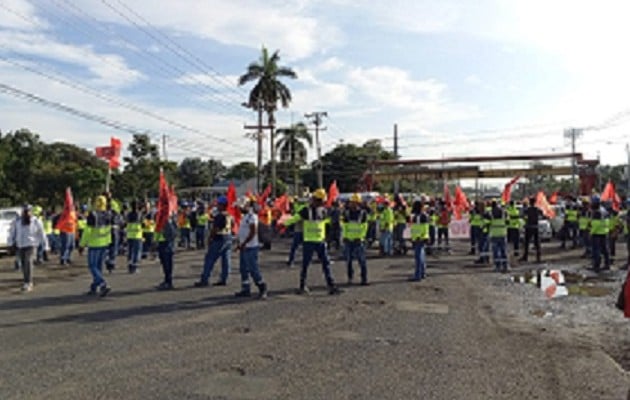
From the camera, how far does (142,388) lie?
5.71m

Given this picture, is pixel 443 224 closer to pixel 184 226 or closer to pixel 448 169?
pixel 184 226

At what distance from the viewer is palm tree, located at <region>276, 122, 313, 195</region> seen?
61.1 metres

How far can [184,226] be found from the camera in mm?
22828

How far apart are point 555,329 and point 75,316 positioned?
735 cm

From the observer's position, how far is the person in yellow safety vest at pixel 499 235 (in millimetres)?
14703

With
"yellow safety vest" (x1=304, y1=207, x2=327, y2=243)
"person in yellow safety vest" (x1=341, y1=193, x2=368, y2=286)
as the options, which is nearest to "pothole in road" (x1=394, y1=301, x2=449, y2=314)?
"yellow safety vest" (x1=304, y1=207, x2=327, y2=243)

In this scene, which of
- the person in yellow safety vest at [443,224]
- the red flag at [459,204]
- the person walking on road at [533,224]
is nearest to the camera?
the person walking on road at [533,224]

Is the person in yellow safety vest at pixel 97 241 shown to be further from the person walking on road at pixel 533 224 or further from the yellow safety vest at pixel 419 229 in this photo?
the person walking on road at pixel 533 224

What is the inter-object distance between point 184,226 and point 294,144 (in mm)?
39769

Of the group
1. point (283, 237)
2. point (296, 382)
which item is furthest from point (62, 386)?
point (283, 237)

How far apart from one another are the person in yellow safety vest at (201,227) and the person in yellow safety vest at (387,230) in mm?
7440

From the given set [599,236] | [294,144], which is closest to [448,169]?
[294,144]

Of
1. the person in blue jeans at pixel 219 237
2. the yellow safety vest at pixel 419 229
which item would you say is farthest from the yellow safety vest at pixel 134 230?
the yellow safety vest at pixel 419 229

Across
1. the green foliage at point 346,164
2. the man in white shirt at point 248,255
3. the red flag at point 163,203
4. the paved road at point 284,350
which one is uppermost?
the green foliage at point 346,164
